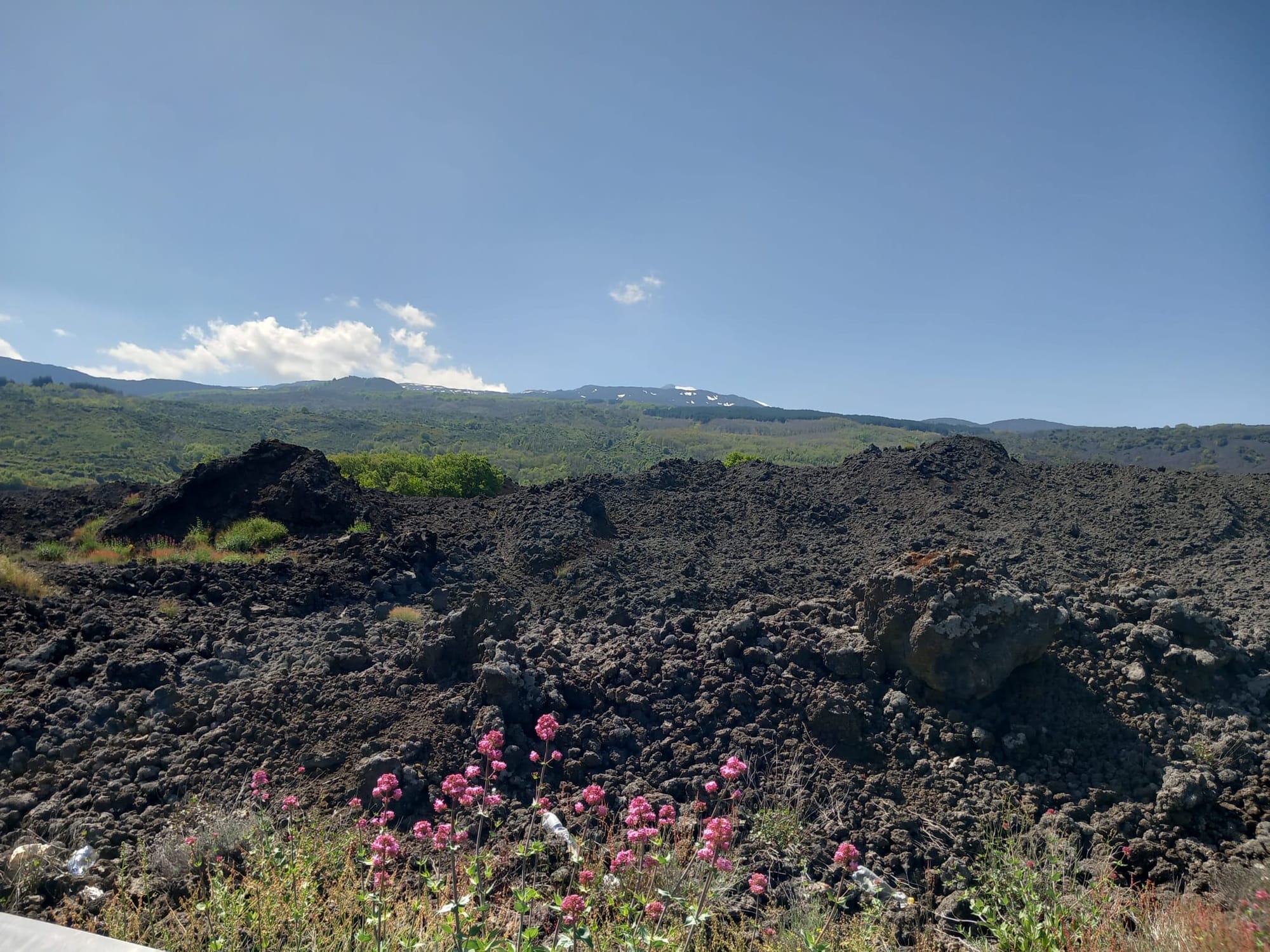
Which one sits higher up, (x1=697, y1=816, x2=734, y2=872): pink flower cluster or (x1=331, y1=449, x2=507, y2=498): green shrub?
(x1=697, y1=816, x2=734, y2=872): pink flower cluster

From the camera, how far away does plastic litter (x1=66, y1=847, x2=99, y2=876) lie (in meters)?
3.75

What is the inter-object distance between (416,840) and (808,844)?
7.84ft

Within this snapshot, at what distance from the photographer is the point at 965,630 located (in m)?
5.38

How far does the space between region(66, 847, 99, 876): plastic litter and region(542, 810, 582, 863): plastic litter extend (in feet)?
8.46

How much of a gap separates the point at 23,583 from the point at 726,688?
8165 millimetres

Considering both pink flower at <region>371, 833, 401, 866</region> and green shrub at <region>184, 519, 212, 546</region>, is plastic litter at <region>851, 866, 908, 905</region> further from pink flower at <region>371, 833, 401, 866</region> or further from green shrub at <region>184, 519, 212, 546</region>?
green shrub at <region>184, 519, 212, 546</region>

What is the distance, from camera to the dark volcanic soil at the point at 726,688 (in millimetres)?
4395

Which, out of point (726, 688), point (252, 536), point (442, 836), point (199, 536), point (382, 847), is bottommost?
point (199, 536)

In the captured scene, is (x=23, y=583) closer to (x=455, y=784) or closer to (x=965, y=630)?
(x=455, y=784)

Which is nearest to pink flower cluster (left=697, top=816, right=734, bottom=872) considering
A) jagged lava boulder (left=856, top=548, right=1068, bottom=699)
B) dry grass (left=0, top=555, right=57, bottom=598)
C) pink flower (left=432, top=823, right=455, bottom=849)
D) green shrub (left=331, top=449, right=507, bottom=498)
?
pink flower (left=432, top=823, right=455, bottom=849)

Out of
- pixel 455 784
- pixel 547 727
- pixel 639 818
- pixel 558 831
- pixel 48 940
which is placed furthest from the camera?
pixel 558 831

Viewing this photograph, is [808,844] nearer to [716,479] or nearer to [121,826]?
[121,826]

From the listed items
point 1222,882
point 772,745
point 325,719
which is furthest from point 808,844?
point 325,719

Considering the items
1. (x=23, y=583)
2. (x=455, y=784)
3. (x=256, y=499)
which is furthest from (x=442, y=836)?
(x=256, y=499)
